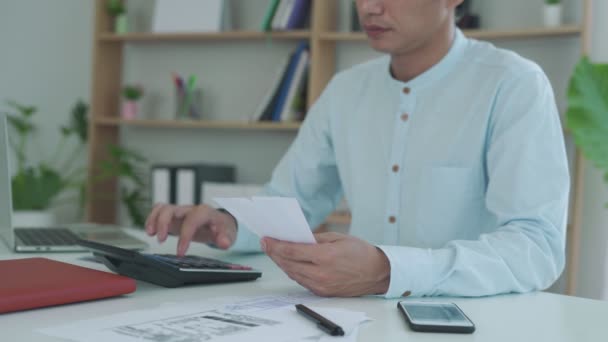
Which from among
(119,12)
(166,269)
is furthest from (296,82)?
(166,269)

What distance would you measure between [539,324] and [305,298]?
0.34 metres

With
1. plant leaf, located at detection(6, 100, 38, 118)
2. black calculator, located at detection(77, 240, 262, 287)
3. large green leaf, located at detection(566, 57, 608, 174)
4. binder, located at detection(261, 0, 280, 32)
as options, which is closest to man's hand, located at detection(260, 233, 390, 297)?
black calculator, located at detection(77, 240, 262, 287)

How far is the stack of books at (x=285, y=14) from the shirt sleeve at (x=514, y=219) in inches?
72.3

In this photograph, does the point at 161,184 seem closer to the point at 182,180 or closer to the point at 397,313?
the point at 182,180

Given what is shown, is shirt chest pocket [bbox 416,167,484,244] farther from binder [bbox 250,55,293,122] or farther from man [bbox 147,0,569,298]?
binder [bbox 250,55,293,122]

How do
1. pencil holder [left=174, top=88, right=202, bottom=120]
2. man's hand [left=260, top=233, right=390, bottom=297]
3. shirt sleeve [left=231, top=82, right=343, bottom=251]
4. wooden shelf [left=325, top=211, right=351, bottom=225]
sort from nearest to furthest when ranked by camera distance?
man's hand [left=260, top=233, right=390, bottom=297] → shirt sleeve [left=231, top=82, right=343, bottom=251] → wooden shelf [left=325, top=211, right=351, bottom=225] → pencil holder [left=174, top=88, right=202, bottom=120]

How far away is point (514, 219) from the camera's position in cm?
138

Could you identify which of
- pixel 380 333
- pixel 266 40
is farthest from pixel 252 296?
pixel 266 40

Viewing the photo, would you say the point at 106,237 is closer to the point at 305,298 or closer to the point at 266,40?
the point at 305,298

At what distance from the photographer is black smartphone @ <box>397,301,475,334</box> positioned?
94 cm

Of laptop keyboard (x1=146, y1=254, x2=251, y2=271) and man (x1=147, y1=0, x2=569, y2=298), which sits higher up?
man (x1=147, y1=0, x2=569, y2=298)

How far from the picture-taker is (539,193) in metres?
1.40

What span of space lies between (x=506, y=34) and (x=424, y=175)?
1.51 meters

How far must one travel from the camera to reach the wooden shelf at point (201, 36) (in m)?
3.37
